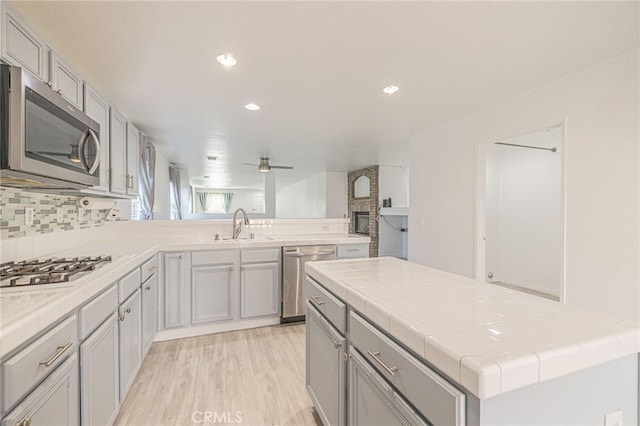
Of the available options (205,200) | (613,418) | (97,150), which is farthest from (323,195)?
(205,200)

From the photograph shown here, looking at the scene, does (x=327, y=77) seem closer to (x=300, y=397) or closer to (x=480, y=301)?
(x=480, y=301)

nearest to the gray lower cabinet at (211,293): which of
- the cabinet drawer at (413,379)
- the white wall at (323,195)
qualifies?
the cabinet drawer at (413,379)

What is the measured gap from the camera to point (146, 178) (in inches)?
150

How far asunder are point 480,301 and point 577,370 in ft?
1.21

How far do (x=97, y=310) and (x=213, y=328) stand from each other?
177 cm

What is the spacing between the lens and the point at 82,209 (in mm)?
2486

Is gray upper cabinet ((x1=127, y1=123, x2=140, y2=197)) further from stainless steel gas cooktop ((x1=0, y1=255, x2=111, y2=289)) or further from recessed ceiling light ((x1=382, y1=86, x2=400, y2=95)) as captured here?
recessed ceiling light ((x1=382, y1=86, x2=400, y2=95))

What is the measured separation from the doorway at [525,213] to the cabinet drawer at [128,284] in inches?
147

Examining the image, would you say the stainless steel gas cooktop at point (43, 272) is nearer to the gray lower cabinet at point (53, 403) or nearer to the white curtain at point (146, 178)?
the gray lower cabinet at point (53, 403)

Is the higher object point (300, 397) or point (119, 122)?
point (119, 122)

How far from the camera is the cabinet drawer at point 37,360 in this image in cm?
84

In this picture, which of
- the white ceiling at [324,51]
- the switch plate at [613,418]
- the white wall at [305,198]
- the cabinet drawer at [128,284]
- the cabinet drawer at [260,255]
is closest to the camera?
the switch plate at [613,418]

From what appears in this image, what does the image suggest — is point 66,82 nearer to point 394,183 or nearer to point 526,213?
point 526,213

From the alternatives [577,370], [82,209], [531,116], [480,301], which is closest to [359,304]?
[480,301]
